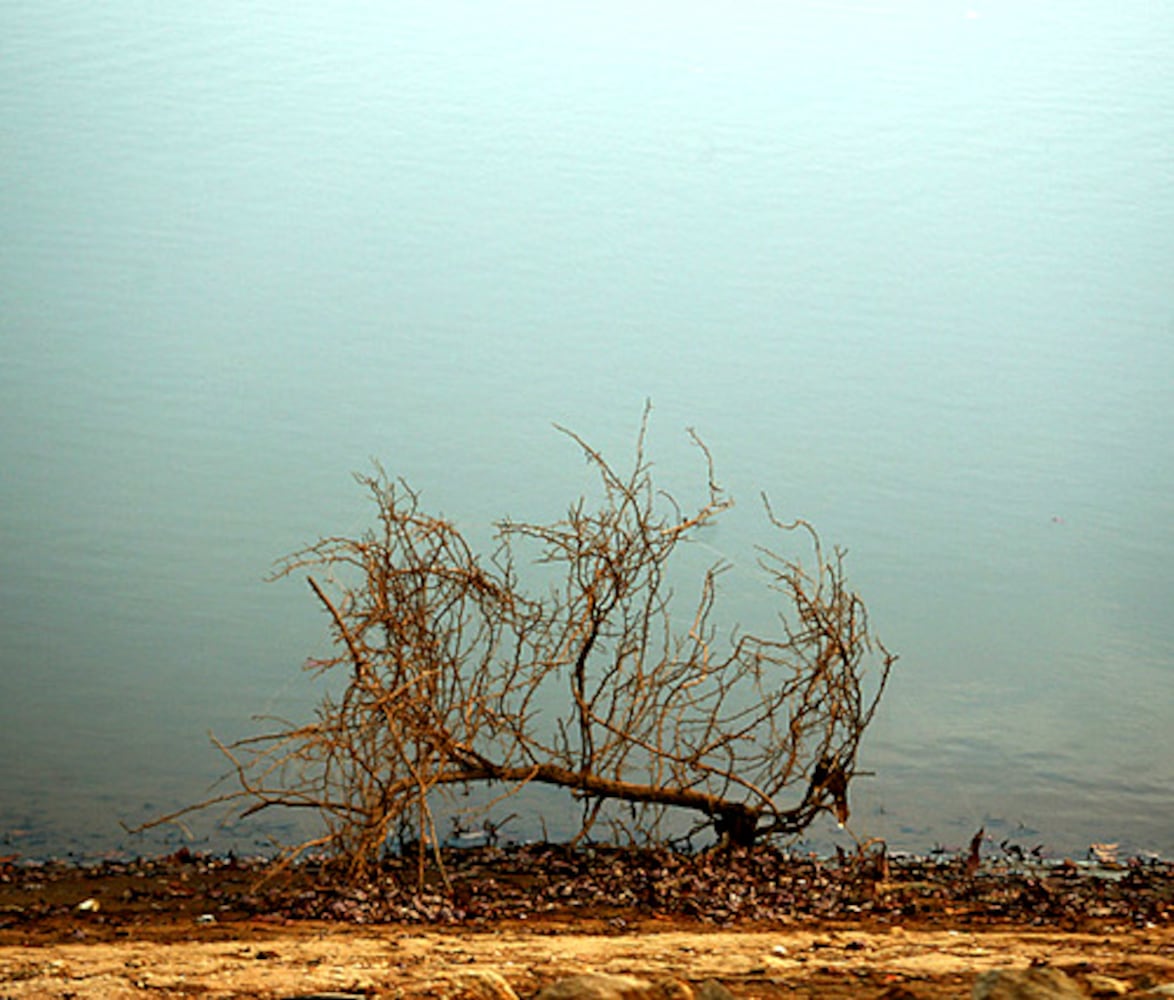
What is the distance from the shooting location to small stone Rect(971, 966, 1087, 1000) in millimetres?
4125

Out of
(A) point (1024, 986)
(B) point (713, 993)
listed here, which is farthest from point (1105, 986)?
(B) point (713, 993)

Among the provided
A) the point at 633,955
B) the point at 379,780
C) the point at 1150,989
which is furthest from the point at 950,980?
the point at 379,780

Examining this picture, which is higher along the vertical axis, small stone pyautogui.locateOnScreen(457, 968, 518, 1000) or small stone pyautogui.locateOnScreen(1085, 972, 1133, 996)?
small stone pyautogui.locateOnScreen(1085, 972, 1133, 996)

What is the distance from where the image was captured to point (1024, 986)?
4.15 meters

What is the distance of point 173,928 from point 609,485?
272cm

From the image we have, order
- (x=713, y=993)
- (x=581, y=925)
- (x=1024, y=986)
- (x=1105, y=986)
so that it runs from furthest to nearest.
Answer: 1. (x=581, y=925)
2. (x=1105, y=986)
3. (x=713, y=993)
4. (x=1024, y=986)

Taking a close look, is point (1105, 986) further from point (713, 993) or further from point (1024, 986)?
point (713, 993)

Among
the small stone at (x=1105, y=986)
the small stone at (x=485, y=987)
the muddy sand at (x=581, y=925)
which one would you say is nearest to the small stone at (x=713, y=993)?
the muddy sand at (x=581, y=925)

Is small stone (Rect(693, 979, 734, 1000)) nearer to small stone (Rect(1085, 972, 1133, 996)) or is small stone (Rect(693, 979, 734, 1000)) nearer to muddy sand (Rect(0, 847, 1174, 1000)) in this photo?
muddy sand (Rect(0, 847, 1174, 1000))

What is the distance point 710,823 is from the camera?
755 centimetres

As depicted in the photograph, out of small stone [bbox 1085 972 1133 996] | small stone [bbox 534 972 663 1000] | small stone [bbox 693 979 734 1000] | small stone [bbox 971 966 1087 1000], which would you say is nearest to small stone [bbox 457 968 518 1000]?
small stone [bbox 534 972 663 1000]

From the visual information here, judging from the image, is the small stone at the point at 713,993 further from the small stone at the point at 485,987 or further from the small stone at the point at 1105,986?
the small stone at the point at 1105,986

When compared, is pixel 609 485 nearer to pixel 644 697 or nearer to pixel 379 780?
pixel 644 697

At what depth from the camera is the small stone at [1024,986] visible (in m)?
4.12
